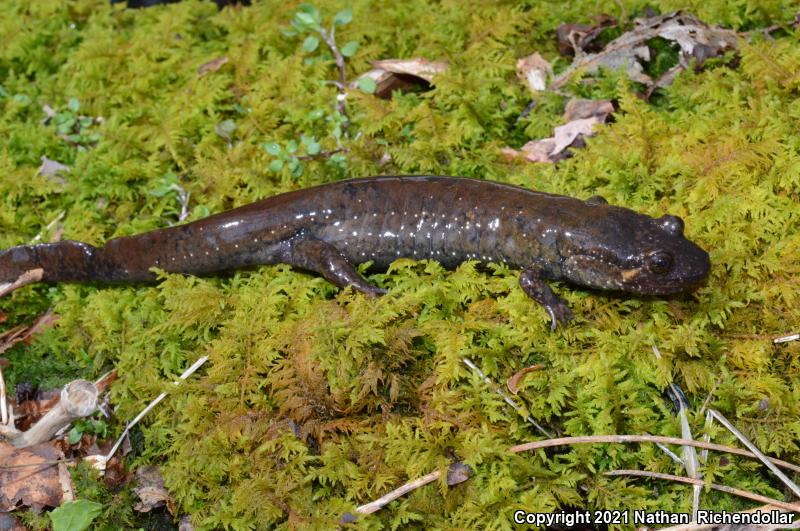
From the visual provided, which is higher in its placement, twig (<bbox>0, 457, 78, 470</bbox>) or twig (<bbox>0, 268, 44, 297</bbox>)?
twig (<bbox>0, 268, 44, 297</bbox>)

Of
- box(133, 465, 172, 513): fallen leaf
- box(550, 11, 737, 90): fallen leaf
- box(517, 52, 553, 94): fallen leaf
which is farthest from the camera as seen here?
box(517, 52, 553, 94): fallen leaf

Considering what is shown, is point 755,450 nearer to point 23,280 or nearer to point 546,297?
point 546,297

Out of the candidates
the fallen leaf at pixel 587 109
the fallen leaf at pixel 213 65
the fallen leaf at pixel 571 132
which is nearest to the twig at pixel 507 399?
the fallen leaf at pixel 571 132

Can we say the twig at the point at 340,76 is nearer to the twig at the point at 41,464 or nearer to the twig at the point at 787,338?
the twig at the point at 41,464

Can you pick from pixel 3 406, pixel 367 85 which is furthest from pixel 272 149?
pixel 3 406

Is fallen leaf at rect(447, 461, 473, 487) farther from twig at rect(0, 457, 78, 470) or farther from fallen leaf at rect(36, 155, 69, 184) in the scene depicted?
fallen leaf at rect(36, 155, 69, 184)

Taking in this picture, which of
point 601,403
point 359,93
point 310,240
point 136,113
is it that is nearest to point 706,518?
point 601,403

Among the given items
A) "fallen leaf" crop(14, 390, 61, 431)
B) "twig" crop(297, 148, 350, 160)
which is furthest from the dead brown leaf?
"twig" crop(297, 148, 350, 160)
